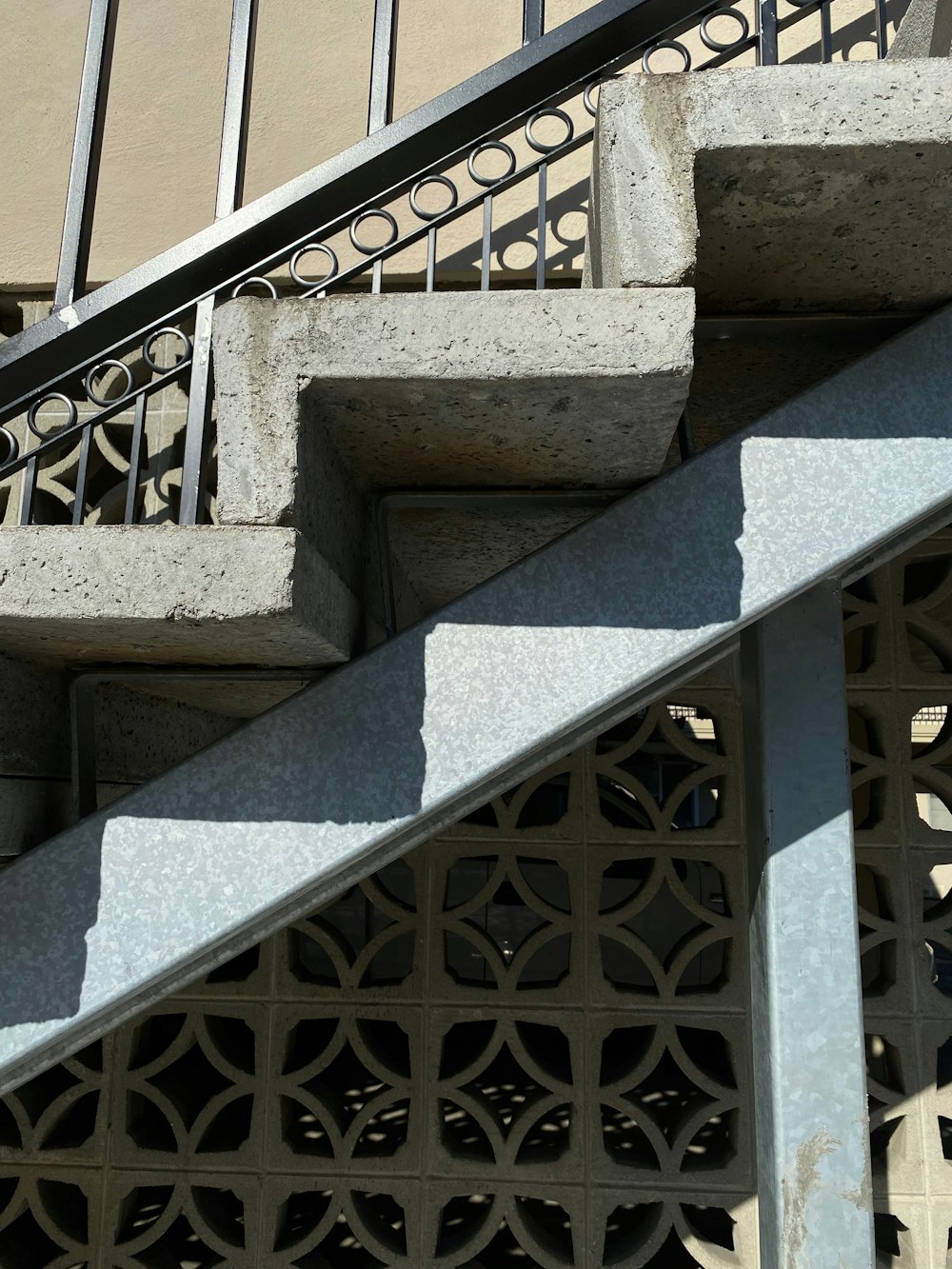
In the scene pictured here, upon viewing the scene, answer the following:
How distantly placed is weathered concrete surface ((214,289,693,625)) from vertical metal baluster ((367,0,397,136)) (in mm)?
573

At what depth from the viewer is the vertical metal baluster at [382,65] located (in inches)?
64.1

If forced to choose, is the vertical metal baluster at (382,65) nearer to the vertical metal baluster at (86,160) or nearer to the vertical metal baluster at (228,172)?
the vertical metal baluster at (228,172)

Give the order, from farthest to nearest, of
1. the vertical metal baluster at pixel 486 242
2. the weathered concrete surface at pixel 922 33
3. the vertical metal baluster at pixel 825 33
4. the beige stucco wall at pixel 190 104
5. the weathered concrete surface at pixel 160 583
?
the beige stucco wall at pixel 190 104
the weathered concrete surface at pixel 922 33
the vertical metal baluster at pixel 825 33
the vertical metal baluster at pixel 486 242
the weathered concrete surface at pixel 160 583

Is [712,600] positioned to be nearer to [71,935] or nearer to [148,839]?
[148,839]

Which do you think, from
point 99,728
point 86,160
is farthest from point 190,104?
point 99,728

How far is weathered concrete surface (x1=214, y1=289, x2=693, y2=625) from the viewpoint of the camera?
1217 mm

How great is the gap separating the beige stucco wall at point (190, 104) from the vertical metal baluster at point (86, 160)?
1535 millimetres

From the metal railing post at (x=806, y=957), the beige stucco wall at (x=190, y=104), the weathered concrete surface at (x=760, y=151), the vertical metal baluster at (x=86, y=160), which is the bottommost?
the metal railing post at (x=806, y=957)

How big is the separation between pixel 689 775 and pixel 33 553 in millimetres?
2560

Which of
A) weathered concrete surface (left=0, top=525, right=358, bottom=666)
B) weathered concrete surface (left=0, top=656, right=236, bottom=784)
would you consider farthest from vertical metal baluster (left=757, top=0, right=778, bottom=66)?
weathered concrete surface (left=0, top=656, right=236, bottom=784)

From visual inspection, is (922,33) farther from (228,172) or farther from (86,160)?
(86,160)

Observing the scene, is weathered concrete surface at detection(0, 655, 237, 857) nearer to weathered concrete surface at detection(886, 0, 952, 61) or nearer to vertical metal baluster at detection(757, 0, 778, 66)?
vertical metal baluster at detection(757, 0, 778, 66)

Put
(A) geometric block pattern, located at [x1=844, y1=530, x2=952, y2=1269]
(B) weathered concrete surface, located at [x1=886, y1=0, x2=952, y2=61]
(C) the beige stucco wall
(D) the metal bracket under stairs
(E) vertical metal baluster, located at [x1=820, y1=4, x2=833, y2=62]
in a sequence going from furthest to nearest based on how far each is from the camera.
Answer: (C) the beige stucco wall < (A) geometric block pattern, located at [x1=844, y1=530, x2=952, y2=1269] < (B) weathered concrete surface, located at [x1=886, y1=0, x2=952, y2=61] < (E) vertical metal baluster, located at [x1=820, y1=4, x2=833, y2=62] < (D) the metal bracket under stairs

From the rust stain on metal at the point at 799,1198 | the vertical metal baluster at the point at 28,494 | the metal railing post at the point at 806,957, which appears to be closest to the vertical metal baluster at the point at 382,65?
the vertical metal baluster at the point at 28,494
